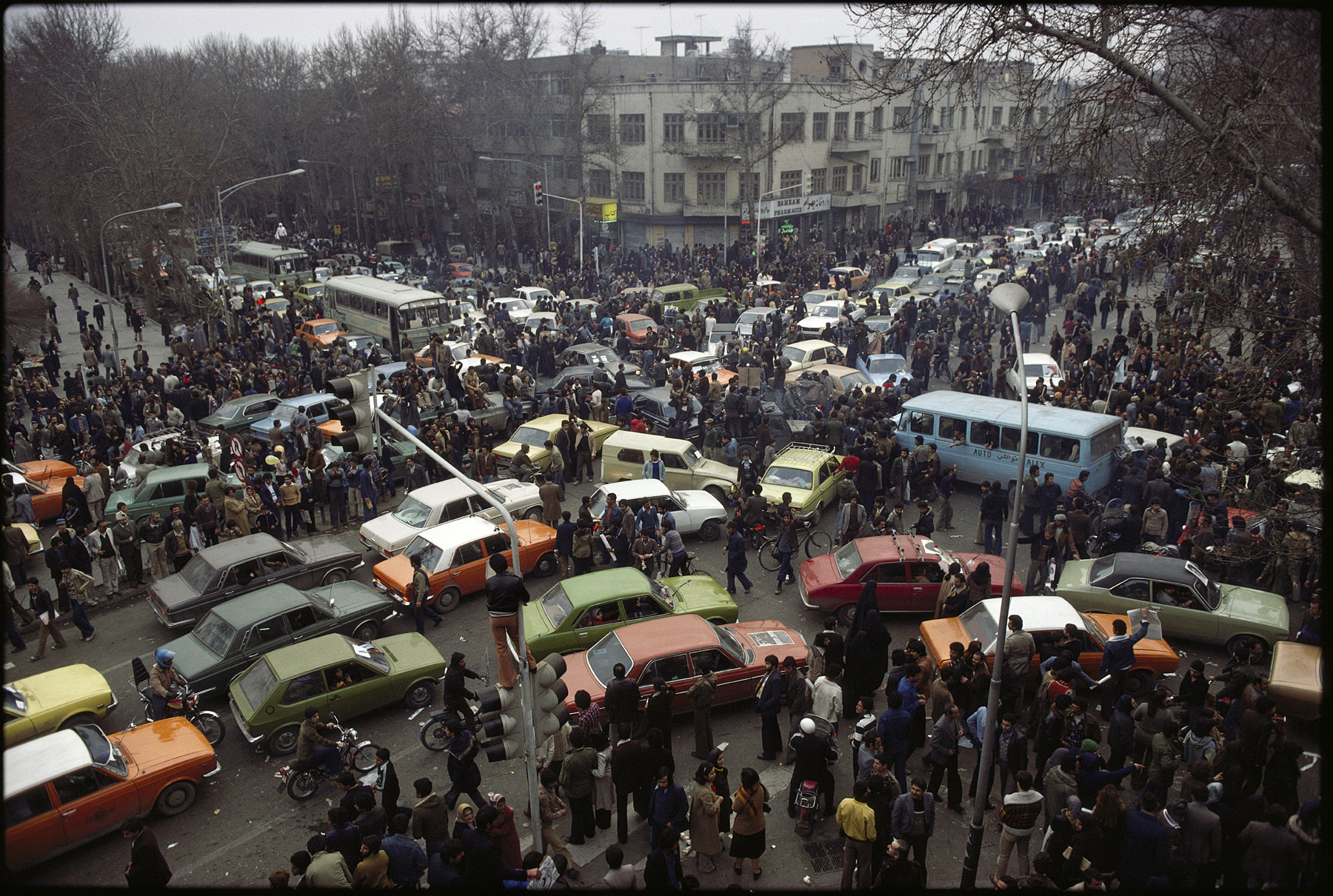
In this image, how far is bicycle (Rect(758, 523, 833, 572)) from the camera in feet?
52.5

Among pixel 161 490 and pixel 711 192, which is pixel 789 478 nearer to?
pixel 161 490

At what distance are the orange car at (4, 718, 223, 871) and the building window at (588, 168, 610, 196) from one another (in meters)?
49.9

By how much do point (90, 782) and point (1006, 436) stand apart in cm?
1616

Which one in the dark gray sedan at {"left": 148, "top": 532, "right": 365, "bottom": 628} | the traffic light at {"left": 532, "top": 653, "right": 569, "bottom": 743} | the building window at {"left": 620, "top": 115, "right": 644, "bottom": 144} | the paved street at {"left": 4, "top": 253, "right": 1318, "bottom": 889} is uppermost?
the building window at {"left": 620, "top": 115, "right": 644, "bottom": 144}

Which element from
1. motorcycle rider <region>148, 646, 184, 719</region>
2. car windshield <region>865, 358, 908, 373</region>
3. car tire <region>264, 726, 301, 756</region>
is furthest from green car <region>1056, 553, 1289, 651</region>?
motorcycle rider <region>148, 646, 184, 719</region>

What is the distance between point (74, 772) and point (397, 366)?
57.5 ft

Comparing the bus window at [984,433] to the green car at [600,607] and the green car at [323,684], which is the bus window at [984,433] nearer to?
the green car at [600,607]

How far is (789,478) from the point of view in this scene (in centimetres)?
1766

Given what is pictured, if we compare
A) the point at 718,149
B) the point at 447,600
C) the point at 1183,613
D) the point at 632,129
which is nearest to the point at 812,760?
the point at 1183,613

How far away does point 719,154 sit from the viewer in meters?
52.0

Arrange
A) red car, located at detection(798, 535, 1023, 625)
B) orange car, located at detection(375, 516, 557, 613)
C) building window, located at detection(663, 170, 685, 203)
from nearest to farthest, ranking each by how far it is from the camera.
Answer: red car, located at detection(798, 535, 1023, 625) < orange car, located at detection(375, 516, 557, 613) < building window, located at detection(663, 170, 685, 203)

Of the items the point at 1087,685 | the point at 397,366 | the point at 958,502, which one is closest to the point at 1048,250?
the point at 958,502

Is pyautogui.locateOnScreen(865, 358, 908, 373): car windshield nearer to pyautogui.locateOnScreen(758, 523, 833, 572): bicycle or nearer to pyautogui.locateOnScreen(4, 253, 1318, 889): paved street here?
pyautogui.locateOnScreen(758, 523, 833, 572): bicycle

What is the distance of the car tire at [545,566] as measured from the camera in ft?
51.1
